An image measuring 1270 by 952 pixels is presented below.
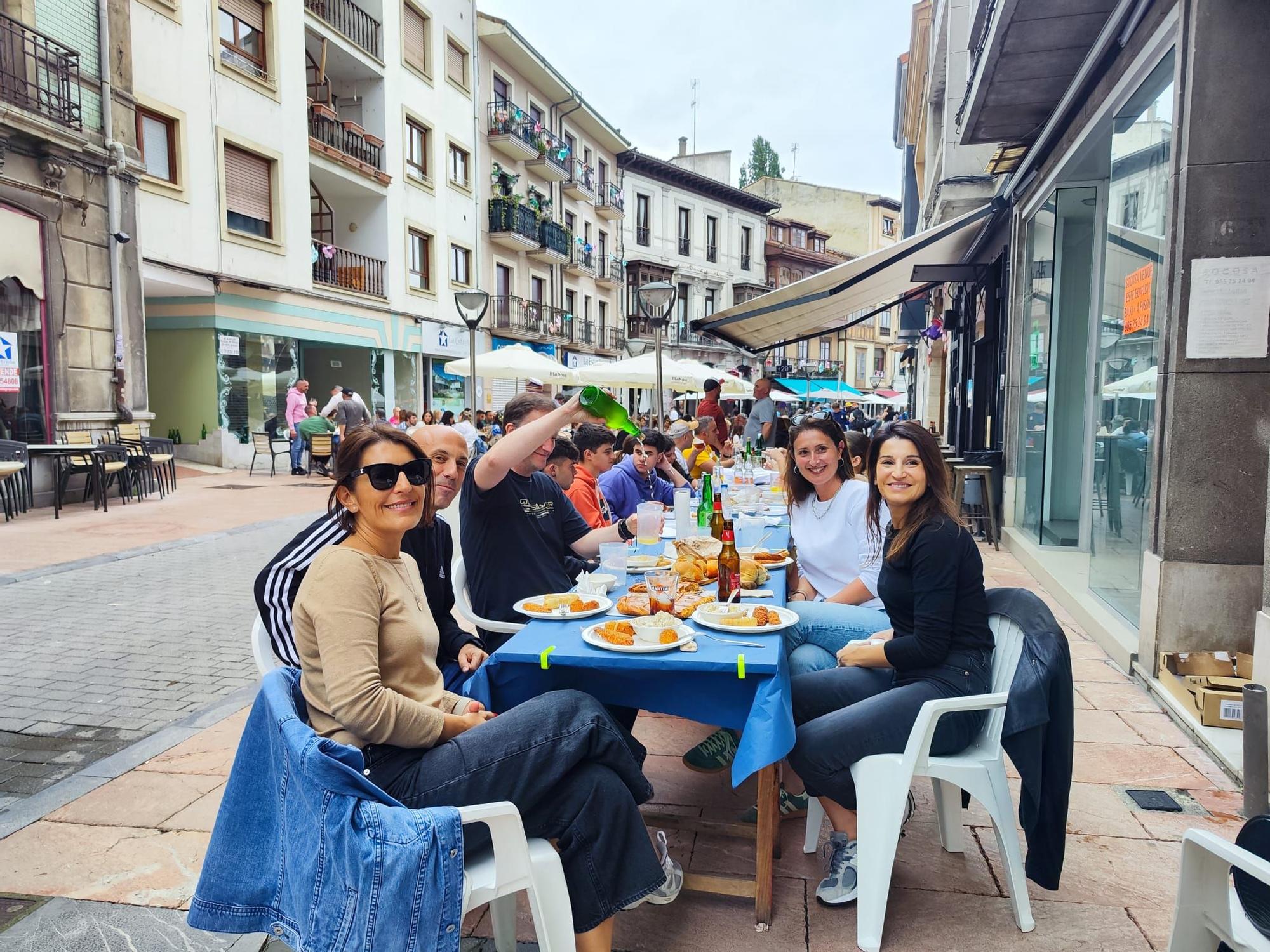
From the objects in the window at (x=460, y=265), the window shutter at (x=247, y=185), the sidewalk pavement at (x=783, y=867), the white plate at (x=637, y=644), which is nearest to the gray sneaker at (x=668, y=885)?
the sidewalk pavement at (x=783, y=867)

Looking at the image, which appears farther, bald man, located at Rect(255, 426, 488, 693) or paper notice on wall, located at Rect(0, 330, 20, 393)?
paper notice on wall, located at Rect(0, 330, 20, 393)

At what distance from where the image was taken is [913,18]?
18.9m

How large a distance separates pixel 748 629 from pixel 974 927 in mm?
1076

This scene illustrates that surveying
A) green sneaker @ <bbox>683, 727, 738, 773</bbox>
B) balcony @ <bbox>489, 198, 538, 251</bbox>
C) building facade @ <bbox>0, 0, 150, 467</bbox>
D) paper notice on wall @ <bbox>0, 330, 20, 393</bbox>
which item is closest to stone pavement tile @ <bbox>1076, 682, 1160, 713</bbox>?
green sneaker @ <bbox>683, 727, 738, 773</bbox>

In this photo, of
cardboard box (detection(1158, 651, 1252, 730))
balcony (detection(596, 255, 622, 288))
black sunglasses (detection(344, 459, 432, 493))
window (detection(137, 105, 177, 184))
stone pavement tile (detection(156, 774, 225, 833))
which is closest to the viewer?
black sunglasses (detection(344, 459, 432, 493))

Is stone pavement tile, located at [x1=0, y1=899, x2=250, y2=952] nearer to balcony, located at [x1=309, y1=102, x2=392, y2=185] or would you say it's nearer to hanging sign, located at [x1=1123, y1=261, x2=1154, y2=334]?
hanging sign, located at [x1=1123, y1=261, x2=1154, y2=334]

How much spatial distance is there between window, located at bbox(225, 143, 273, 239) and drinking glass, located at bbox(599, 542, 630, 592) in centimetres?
1499

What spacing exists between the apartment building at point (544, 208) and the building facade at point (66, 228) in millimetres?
13126

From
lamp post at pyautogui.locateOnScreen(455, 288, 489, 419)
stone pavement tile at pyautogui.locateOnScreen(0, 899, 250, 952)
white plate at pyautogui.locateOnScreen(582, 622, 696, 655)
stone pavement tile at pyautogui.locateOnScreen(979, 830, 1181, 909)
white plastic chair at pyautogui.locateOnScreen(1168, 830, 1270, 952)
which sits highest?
lamp post at pyautogui.locateOnScreen(455, 288, 489, 419)

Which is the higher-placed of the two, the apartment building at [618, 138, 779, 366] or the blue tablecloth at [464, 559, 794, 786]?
the apartment building at [618, 138, 779, 366]

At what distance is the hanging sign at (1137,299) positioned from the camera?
496cm

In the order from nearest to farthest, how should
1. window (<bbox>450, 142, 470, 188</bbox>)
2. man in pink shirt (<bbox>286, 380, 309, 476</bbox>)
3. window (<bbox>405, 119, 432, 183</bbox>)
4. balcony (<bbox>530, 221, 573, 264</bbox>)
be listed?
man in pink shirt (<bbox>286, 380, 309, 476</bbox>)
window (<bbox>405, 119, 432, 183</bbox>)
window (<bbox>450, 142, 470, 188</bbox>)
balcony (<bbox>530, 221, 573, 264</bbox>)

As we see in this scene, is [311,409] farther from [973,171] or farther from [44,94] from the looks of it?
[973,171]

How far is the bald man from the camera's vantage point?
93.4 inches
